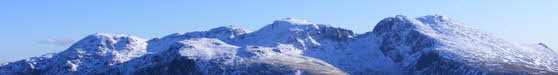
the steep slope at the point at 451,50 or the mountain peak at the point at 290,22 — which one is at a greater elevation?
the mountain peak at the point at 290,22

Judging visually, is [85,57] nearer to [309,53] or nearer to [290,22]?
[290,22]

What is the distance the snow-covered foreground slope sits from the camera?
114188 millimetres

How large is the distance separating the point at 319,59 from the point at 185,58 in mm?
27795

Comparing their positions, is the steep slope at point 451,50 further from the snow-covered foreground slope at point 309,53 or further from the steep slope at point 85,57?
the steep slope at point 85,57

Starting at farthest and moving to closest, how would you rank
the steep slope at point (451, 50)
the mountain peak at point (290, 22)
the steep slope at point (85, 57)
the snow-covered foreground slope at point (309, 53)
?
the mountain peak at point (290, 22) < the steep slope at point (85, 57) < the snow-covered foreground slope at point (309, 53) < the steep slope at point (451, 50)

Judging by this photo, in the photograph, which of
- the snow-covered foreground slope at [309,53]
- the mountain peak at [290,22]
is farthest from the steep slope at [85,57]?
the mountain peak at [290,22]

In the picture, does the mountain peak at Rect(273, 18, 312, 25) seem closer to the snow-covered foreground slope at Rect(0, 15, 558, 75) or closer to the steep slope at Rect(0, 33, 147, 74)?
the snow-covered foreground slope at Rect(0, 15, 558, 75)

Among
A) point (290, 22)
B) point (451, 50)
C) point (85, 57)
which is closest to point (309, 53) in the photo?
point (290, 22)

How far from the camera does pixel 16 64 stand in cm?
14062

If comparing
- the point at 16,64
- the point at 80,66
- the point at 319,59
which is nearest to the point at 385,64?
the point at 319,59

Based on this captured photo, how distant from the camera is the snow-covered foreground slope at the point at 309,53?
114 metres

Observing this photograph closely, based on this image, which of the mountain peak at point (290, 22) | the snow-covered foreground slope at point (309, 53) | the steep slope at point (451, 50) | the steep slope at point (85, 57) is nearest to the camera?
the steep slope at point (451, 50)

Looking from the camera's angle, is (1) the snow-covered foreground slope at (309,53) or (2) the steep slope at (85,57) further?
(2) the steep slope at (85,57)

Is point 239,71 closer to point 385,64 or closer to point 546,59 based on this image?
point 385,64
